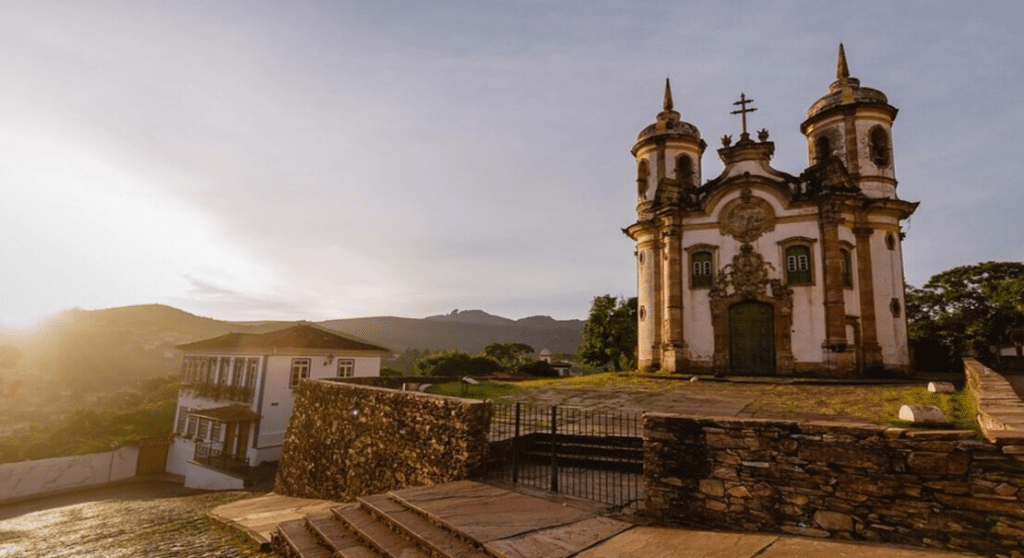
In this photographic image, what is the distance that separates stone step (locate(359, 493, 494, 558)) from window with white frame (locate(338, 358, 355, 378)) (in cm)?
2227

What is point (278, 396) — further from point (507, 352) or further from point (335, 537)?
point (507, 352)

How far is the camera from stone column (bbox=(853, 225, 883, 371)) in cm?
2086

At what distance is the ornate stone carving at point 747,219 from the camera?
2273cm

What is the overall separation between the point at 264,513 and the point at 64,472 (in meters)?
23.0

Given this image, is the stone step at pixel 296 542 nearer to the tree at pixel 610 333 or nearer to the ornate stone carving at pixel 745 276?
the ornate stone carving at pixel 745 276

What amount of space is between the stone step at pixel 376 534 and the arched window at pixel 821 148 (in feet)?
84.9

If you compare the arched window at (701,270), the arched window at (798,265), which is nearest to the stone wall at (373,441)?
the arched window at (701,270)

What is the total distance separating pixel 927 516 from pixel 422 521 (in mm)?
5700

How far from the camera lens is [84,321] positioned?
8275 cm

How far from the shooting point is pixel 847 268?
21.7m

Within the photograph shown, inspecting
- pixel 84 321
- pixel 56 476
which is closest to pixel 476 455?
pixel 56 476

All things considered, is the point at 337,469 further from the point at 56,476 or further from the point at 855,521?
the point at 56,476

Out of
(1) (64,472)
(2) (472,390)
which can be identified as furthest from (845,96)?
(1) (64,472)

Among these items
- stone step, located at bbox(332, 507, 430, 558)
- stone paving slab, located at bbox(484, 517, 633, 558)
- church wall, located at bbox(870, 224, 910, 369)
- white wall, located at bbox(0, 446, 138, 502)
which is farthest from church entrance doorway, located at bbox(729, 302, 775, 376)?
white wall, located at bbox(0, 446, 138, 502)
